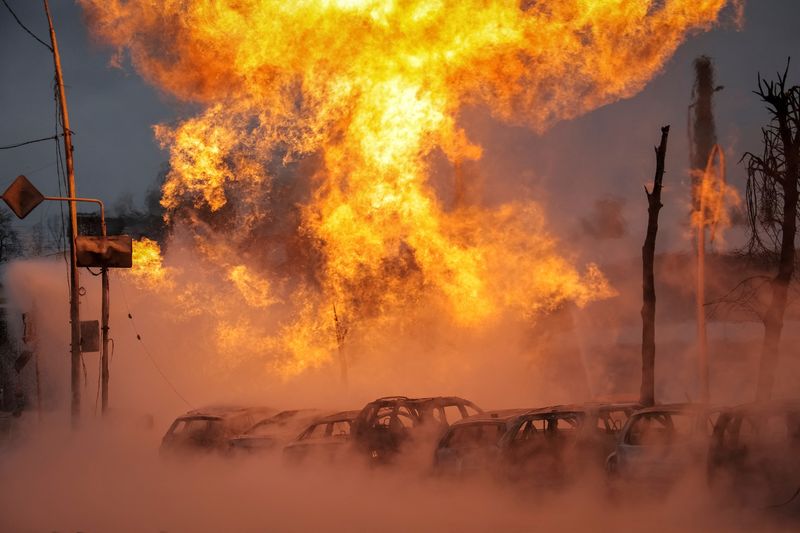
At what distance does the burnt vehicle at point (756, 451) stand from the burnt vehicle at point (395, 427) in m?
7.00

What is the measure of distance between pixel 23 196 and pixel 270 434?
11022 mm

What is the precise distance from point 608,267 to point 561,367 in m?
7.84

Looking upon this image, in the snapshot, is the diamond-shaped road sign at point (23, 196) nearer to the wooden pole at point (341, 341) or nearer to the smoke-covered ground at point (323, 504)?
the smoke-covered ground at point (323, 504)

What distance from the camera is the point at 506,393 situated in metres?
36.0

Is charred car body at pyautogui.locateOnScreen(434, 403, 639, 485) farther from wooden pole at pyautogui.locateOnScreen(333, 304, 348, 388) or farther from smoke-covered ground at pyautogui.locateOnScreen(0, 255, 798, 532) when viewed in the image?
wooden pole at pyautogui.locateOnScreen(333, 304, 348, 388)

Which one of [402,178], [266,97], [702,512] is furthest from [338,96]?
[702,512]

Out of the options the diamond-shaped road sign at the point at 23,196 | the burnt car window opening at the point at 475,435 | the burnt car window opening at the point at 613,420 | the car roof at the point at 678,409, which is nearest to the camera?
the car roof at the point at 678,409

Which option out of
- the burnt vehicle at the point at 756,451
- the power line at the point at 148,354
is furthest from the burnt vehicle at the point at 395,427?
the power line at the point at 148,354

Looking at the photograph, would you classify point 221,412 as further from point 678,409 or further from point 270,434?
point 678,409

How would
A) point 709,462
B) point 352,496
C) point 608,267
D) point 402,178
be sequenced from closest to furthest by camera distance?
1. point 709,462
2. point 352,496
3. point 402,178
4. point 608,267

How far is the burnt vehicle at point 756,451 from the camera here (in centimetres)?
952

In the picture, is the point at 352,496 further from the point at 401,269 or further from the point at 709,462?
the point at 401,269

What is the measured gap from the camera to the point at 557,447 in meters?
13.1

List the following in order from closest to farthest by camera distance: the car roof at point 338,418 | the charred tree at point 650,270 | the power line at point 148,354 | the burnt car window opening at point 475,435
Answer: the burnt car window opening at point 475,435
the car roof at point 338,418
the charred tree at point 650,270
the power line at point 148,354
